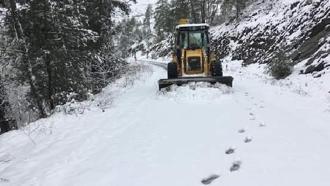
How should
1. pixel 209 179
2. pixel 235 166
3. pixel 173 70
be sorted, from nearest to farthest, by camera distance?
pixel 209 179 → pixel 235 166 → pixel 173 70

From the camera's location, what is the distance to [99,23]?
21344 millimetres

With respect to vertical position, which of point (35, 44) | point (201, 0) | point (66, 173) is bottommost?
point (66, 173)

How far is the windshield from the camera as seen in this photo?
52.5 feet

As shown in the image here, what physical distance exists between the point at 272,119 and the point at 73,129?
189 inches

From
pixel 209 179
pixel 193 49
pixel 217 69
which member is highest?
pixel 193 49

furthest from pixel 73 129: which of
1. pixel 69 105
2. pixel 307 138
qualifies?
pixel 307 138

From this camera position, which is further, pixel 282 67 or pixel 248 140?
pixel 282 67

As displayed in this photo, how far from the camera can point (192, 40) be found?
52.6ft

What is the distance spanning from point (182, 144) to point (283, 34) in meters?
20.4

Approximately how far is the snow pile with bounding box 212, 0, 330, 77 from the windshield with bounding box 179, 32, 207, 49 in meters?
4.34

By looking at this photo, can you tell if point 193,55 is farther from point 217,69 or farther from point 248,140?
point 248,140

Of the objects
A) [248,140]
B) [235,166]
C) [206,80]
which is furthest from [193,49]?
[235,166]

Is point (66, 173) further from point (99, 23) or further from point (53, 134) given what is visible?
point (99, 23)

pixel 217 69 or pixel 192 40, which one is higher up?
pixel 192 40
